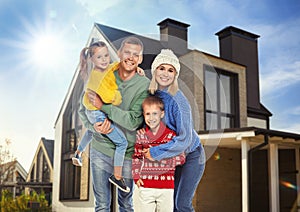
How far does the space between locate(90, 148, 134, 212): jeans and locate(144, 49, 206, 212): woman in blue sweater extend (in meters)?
0.31

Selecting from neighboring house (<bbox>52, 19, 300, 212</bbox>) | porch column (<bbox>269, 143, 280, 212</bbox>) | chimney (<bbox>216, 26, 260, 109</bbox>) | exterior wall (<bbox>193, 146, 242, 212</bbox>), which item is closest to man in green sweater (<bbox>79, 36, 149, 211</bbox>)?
neighboring house (<bbox>52, 19, 300, 212</bbox>)

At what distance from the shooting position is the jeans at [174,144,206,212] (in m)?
4.39

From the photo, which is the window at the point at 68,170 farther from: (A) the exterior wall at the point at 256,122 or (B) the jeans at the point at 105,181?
(B) the jeans at the point at 105,181

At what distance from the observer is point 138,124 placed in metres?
4.21

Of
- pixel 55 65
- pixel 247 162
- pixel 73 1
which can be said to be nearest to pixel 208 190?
pixel 247 162

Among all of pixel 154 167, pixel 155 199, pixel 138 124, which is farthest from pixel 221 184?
pixel 138 124

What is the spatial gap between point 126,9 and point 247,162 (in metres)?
2.89

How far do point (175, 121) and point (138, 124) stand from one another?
316 millimetres

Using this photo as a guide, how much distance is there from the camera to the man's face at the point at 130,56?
424 centimetres

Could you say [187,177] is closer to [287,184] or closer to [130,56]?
[130,56]

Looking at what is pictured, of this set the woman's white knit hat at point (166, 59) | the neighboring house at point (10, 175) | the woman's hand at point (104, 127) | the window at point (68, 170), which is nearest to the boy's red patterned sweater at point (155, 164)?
the woman's hand at point (104, 127)

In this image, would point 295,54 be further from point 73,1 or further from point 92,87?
point 92,87

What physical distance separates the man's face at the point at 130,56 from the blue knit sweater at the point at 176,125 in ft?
1.03

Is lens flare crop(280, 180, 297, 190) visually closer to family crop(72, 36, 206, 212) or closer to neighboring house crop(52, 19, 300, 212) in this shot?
neighboring house crop(52, 19, 300, 212)
